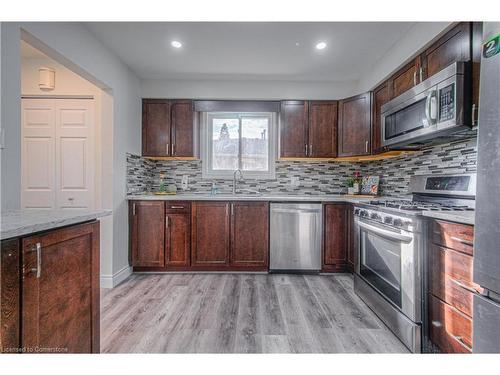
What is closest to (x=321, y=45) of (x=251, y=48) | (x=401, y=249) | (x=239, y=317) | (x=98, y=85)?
(x=251, y=48)

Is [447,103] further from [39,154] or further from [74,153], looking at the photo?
[39,154]

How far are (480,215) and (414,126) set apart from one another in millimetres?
1141

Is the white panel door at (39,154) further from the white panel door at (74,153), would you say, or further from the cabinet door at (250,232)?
the cabinet door at (250,232)

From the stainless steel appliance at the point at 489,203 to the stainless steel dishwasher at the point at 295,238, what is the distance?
187cm

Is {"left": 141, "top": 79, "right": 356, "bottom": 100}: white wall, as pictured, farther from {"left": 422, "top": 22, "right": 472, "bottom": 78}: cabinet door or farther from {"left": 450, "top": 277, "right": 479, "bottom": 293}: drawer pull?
{"left": 450, "top": 277, "right": 479, "bottom": 293}: drawer pull

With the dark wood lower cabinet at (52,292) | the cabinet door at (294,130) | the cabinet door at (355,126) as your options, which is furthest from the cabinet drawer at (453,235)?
the cabinet door at (294,130)

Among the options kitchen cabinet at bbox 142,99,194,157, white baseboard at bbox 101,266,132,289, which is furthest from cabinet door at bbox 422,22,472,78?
white baseboard at bbox 101,266,132,289

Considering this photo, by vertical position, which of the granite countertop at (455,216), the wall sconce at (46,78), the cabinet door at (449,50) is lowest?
the granite countertop at (455,216)

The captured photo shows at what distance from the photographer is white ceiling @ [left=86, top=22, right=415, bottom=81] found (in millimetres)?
2195

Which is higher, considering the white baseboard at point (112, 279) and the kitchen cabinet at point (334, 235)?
the kitchen cabinet at point (334, 235)

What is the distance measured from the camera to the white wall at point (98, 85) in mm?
1429

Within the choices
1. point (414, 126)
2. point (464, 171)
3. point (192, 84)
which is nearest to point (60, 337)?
point (414, 126)

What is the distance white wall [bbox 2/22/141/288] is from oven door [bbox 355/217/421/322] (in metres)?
2.44
